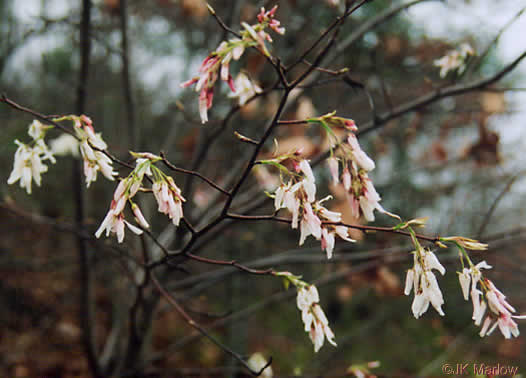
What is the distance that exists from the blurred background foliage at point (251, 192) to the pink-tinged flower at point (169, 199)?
1.05 m

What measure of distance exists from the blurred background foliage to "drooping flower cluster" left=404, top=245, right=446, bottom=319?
1.11 m

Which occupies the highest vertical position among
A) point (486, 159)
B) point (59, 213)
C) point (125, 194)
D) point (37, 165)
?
point (59, 213)

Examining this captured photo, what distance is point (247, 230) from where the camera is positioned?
3.03 m

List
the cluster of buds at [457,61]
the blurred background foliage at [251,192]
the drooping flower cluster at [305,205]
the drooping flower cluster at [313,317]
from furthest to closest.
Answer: the blurred background foliage at [251,192] < the cluster of buds at [457,61] < the drooping flower cluster at [313,317] < the drooping flower cluster at [305,205]

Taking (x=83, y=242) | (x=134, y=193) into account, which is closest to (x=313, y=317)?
(x=134, y=193)

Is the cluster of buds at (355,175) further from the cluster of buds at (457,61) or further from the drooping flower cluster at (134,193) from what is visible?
the cluster of buds at (457,61)

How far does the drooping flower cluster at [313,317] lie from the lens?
714 millimetres

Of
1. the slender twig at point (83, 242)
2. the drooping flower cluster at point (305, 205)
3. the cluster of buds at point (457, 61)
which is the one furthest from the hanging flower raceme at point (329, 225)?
the slender twig at point (83, 242)

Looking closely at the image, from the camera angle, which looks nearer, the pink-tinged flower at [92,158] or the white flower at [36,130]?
the pink-tinged flower at [92,158]

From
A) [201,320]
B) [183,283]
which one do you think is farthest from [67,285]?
[183,283]

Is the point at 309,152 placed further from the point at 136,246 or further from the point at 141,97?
the point at 141,97

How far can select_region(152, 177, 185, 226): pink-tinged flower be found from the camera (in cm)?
62

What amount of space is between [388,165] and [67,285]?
Result: 144 inches

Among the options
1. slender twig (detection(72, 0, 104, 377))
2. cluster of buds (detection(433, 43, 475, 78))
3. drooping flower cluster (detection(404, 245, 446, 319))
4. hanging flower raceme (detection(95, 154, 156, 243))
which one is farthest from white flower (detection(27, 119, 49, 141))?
cluster of buds (detection(433, 43, 475, 78))
